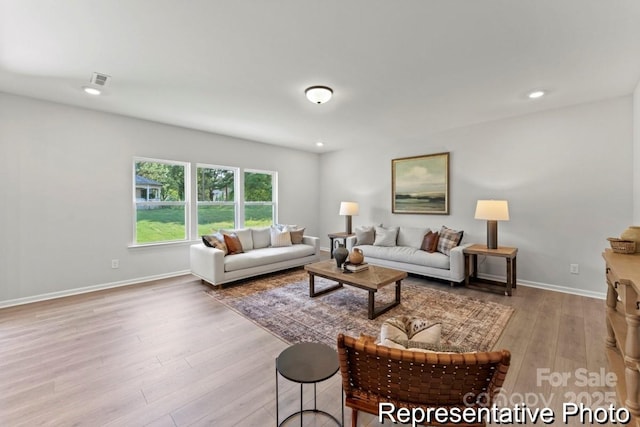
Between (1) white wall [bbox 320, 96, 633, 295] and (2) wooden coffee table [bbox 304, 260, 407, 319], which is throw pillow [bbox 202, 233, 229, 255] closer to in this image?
(2) wooden coffee table [bbox 304, 260, 407, 319]

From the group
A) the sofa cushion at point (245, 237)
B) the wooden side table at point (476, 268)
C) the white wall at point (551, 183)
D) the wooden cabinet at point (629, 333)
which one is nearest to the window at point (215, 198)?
the sofa cushion at point (245, 237)

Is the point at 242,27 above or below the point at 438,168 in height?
above

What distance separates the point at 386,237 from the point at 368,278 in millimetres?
2096

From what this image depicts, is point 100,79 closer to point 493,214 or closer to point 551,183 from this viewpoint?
point 493,214

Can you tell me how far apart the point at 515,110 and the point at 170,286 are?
5.69 meters

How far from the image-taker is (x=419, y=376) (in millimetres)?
991

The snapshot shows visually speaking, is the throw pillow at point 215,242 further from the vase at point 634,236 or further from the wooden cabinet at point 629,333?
the vase at point 634,236

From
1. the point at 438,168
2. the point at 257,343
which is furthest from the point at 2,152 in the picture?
the point at 438,168

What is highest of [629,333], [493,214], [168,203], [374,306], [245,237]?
[168,203]

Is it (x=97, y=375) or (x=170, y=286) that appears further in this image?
(x=170, y=286)

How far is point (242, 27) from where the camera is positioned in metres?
2.09

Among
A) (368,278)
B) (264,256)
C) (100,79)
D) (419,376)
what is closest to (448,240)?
(368,278)

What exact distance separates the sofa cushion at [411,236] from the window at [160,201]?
3.95 meters

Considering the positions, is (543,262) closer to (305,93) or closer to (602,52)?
(602,52)
